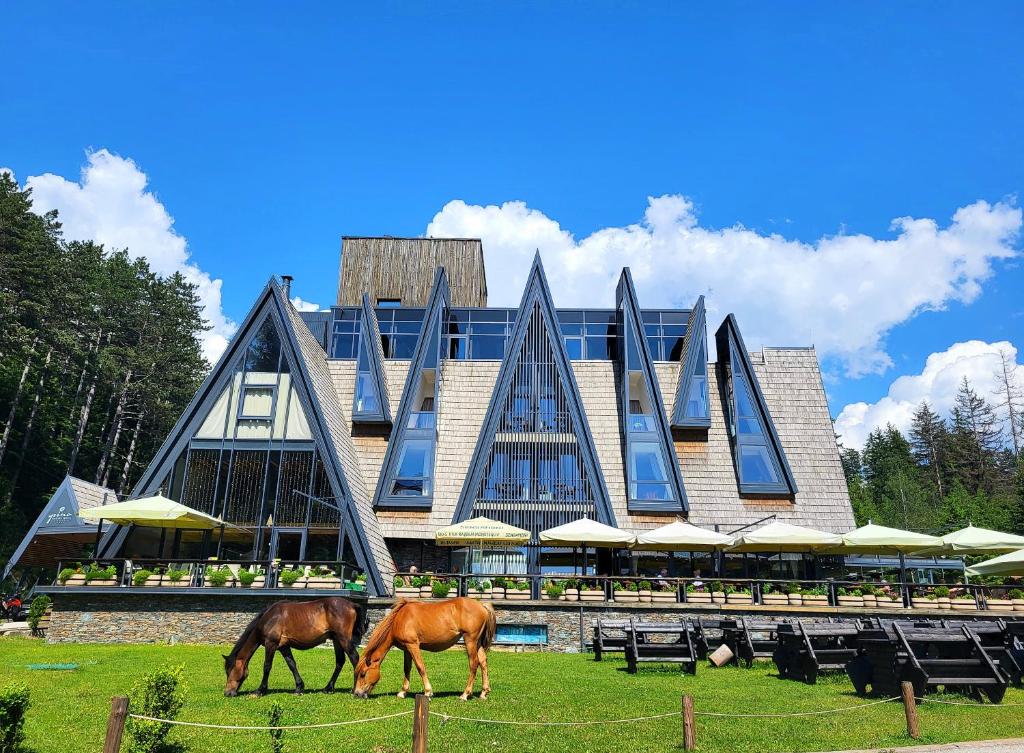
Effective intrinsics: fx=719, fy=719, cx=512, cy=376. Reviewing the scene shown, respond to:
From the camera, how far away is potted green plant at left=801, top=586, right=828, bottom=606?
22.1m

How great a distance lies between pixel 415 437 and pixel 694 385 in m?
11.7

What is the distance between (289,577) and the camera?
20.4 meters

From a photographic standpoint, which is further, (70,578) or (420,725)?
(70,578)

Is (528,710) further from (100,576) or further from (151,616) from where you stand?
(100,576)

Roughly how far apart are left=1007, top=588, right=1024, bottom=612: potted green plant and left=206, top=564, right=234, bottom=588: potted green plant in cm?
2402

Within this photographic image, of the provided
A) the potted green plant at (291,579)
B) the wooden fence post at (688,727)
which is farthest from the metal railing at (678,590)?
the wooden fence post at (688,727)

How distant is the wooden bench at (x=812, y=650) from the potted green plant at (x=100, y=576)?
56.8 ft

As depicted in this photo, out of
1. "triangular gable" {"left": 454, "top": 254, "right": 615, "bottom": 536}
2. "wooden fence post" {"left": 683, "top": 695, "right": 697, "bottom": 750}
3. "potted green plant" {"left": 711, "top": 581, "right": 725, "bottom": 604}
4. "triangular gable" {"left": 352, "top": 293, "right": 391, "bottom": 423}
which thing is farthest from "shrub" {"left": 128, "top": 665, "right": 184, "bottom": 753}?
"triangular gable" {"left": 352, "top": 293, "right": 391, "bottom": 423}

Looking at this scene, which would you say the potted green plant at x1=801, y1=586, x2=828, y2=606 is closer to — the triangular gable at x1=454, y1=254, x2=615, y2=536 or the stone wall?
the stone wall

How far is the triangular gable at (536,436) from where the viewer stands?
27.0 metres

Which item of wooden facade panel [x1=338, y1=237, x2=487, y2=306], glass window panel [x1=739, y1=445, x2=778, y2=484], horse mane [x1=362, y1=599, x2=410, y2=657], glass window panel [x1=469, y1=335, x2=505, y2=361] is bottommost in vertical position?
horse mane [x1=362, y1=599, x2=410, y2=657]

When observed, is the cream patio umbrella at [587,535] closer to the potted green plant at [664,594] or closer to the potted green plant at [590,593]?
the potted green plant at [590,593]

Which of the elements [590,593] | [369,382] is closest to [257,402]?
[369,382]

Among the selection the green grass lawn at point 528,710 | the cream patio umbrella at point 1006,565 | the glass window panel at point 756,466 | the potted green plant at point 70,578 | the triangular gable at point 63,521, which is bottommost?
the green grass lawn at point 528,710
